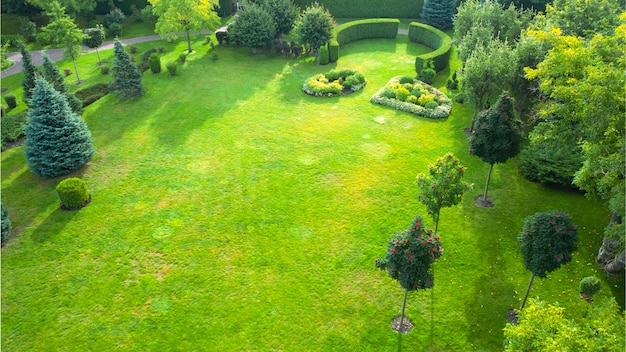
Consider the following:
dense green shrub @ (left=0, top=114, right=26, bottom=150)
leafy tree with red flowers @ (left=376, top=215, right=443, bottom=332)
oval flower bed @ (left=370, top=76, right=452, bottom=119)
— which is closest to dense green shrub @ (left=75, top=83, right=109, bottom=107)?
dense green shrub @ (left=0, top=114, right=26, bottom=150)

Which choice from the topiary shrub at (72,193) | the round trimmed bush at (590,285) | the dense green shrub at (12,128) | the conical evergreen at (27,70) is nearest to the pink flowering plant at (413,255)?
the round trimmed bush at (590,285)

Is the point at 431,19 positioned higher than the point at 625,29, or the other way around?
the point at 625,29

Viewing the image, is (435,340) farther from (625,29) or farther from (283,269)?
(625,29)

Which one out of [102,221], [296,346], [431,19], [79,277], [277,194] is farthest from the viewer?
[431,19]

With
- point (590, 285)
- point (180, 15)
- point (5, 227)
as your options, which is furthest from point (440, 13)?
point (5, 227)

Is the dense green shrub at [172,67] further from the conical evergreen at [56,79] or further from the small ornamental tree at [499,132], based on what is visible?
the small ornamental tree at [499,132]

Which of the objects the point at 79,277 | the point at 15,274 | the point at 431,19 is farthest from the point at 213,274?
the point at 431,19
